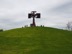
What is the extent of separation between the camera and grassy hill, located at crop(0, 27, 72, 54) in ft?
124

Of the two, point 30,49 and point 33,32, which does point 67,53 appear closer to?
point 30,49

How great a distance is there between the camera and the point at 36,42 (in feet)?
148

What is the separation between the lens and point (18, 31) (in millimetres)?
57562

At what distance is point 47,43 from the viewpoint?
4444 cm

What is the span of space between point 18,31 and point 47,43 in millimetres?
15307

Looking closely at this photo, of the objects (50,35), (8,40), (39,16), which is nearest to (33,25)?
(39,16)

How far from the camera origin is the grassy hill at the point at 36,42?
37922 mm

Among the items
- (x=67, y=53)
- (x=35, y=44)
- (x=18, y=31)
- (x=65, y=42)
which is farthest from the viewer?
(x=18, y=31)

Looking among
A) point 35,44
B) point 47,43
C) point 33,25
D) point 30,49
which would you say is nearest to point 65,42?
point 47,43

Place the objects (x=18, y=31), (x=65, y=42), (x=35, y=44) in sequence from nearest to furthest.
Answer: (x=35, y=44)
(x=65, y=42)
(x=18, y=31)

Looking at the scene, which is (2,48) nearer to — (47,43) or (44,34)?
(47,43)

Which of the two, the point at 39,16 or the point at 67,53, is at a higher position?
the point at 39,16

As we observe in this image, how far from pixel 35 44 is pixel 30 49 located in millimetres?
4605

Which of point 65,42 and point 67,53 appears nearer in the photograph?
point 67,53
